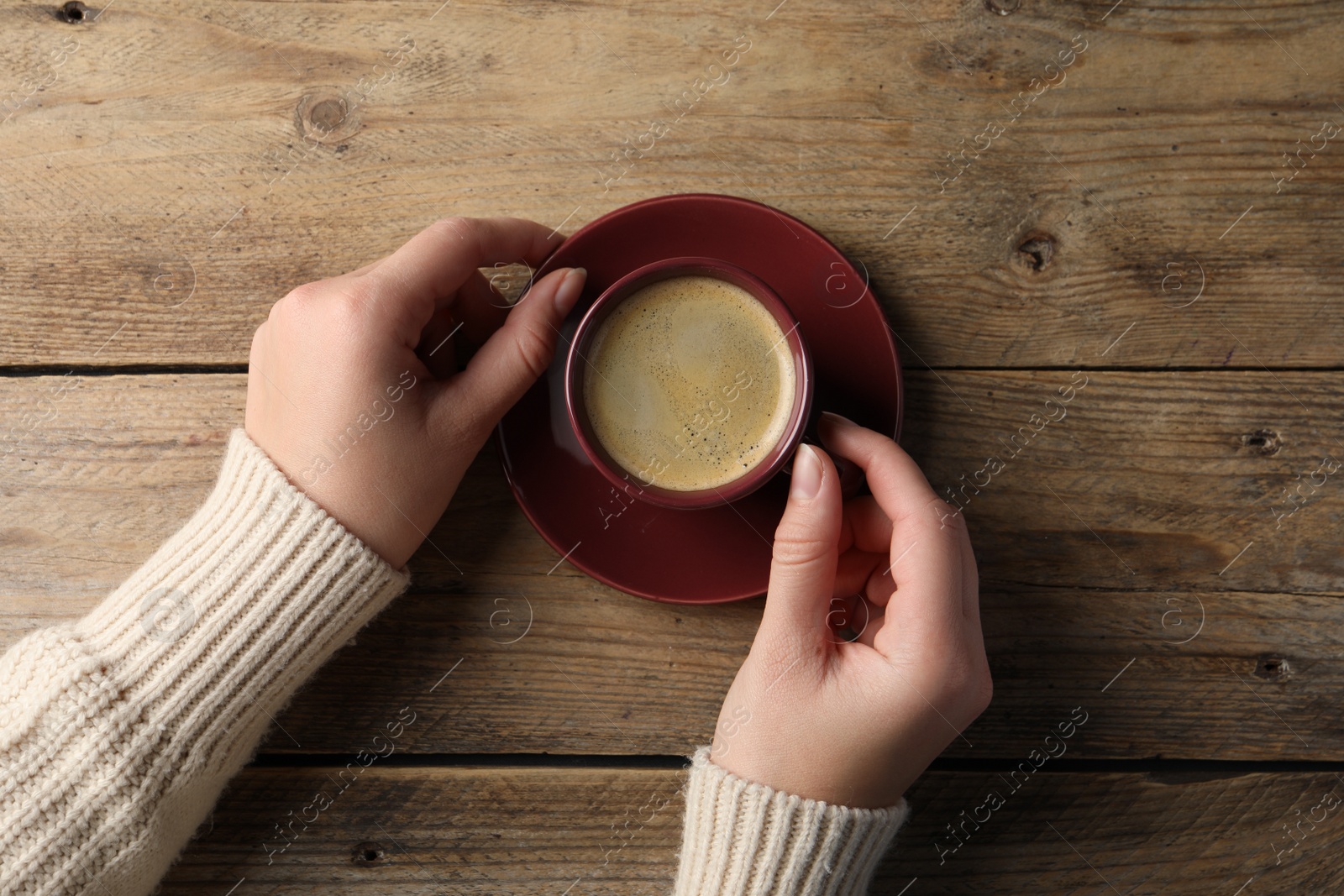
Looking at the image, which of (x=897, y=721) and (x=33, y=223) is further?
(x=33, y=223)

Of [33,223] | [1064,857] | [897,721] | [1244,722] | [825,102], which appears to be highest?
[825,102]

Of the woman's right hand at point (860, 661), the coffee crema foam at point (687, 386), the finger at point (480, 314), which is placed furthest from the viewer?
the finger at point (480, 314)

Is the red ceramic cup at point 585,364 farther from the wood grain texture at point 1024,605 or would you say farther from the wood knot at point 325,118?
the wood knot at point 325,118

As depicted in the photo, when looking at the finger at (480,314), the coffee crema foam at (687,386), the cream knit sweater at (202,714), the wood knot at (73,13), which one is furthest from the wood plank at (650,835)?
the wood knot at (73,13)

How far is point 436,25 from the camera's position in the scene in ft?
3.74

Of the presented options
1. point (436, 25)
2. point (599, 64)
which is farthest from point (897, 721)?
point (436, 25)

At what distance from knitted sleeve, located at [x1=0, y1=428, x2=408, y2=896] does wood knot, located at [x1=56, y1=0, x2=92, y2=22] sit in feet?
2.12

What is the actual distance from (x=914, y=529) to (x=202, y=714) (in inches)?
33.6

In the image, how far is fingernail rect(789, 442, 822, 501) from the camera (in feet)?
2.99

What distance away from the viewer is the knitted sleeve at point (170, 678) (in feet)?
3.05

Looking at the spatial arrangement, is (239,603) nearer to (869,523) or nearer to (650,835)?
(650,835)

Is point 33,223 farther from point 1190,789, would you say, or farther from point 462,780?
point 1190,789

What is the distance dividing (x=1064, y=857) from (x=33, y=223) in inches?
64.9

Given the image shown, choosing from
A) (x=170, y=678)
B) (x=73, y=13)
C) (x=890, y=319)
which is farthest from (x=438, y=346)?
(x=73, y=13)
